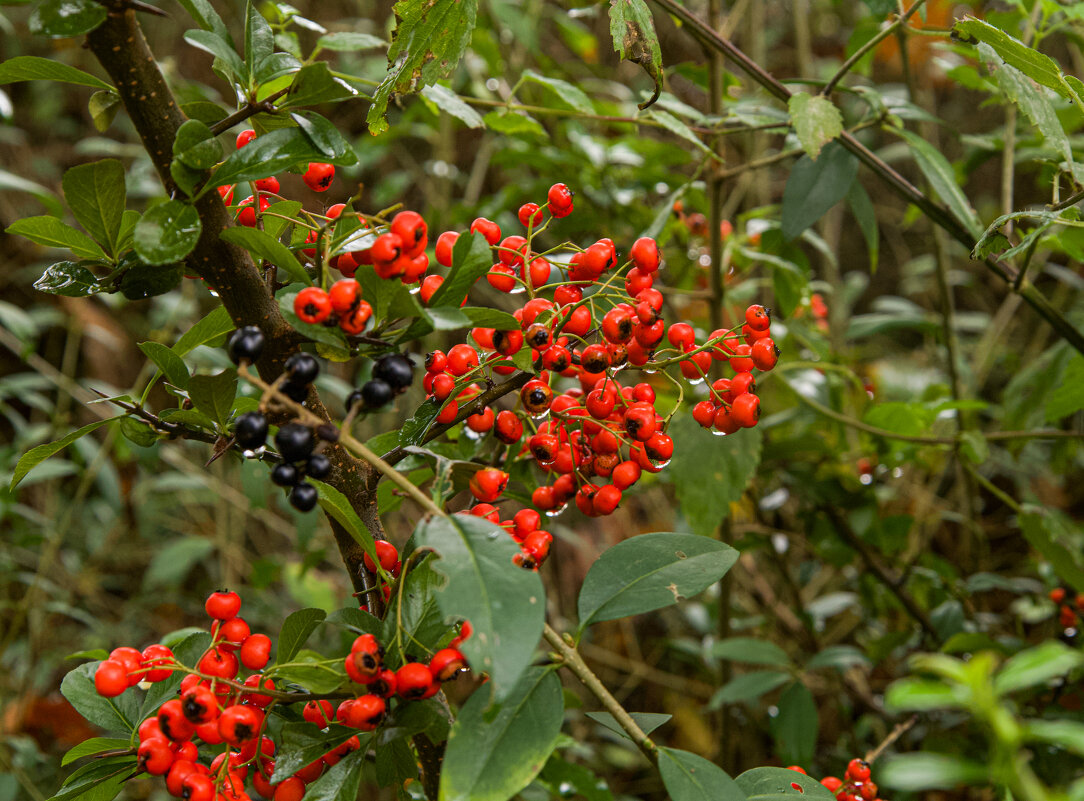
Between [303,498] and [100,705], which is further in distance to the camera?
[100,705]

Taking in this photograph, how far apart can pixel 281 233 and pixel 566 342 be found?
16.5 inches

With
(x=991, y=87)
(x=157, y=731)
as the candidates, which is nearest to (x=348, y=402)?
(x=157, y=731)

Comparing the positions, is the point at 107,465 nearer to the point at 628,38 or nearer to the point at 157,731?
the point at 157,731

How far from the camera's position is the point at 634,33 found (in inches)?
39.5

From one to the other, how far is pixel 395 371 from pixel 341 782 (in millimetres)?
448

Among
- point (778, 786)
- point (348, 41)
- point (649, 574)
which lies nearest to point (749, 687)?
point (778, 786)

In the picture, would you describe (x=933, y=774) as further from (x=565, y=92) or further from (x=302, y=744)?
(x=565, y=92)

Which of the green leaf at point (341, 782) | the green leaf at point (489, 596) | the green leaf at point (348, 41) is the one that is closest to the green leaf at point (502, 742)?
the green leaf at point (489, 596)

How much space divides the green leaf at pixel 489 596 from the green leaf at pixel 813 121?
0.84m

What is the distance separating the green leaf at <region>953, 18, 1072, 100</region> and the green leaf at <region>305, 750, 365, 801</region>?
1.17 m

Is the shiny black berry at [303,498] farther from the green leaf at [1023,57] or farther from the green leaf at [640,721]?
the green leaf at [1023,57]

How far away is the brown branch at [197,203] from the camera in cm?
77

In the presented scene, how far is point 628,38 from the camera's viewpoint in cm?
100

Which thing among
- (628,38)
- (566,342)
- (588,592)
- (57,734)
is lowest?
(57,734)
